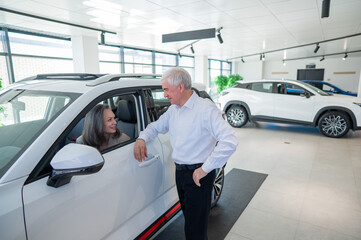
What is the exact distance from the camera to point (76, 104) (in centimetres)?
128

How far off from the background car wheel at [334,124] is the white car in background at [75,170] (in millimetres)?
5415

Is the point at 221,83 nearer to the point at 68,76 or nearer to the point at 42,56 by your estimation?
the point at 42,56

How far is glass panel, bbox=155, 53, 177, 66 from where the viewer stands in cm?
1232

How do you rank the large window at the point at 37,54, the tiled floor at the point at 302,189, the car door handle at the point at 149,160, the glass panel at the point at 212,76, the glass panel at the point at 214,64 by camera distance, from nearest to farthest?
the car door handle at the point at 149,160 < the tiled floor at the point at 302,189 < the large window at the point at 37,54 < the glass panel at the point at 212,76 < the glass panel at the point at 214,64

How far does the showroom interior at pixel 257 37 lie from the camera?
257cm

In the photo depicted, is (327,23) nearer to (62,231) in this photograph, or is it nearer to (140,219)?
(140,219)

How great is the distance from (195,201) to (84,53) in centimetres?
755

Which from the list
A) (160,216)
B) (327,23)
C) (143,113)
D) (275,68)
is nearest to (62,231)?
(160,216)

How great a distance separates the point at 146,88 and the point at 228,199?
1.85 meters

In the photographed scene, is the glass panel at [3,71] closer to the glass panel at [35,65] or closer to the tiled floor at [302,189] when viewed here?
the glass panel at [35,65]

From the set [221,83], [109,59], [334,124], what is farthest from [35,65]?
[221,83]

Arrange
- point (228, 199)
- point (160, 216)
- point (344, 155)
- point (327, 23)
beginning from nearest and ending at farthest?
point (160, 216) < point (228, 199) < point (344, 155) < point (327, 23)

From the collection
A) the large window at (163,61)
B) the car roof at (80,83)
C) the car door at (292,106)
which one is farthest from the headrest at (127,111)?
the large window at (163,61)

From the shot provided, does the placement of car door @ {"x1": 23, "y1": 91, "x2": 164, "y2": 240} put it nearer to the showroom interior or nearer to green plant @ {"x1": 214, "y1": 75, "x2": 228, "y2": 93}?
the showroom interior
